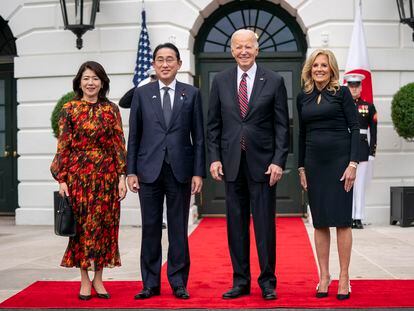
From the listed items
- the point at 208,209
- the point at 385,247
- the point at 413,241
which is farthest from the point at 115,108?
the point at 208,209

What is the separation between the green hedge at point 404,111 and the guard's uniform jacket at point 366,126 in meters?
0.50

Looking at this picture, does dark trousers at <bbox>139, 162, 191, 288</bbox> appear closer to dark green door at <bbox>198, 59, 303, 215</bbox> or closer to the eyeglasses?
the eyeglasses

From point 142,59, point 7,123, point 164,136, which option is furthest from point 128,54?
point 164,136

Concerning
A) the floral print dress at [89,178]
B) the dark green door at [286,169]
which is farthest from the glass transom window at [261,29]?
the floral print dress at [89,178]

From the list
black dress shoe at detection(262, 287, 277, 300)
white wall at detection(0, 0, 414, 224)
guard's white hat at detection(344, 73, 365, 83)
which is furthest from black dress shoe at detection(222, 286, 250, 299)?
white wall at detection(0, 0, 414, 224)

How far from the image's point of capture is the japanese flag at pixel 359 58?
9.99m

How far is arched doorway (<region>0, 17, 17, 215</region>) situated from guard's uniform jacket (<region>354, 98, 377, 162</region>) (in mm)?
5989

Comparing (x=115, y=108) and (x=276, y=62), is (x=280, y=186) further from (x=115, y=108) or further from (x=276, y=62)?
(x=115, y=108)

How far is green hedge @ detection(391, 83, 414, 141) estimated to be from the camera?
32.1 ft

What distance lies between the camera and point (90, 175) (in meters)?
5.26

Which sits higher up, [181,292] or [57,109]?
[57,109]

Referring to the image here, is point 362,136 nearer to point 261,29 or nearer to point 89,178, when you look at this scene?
point 261,29

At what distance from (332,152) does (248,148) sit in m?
0.63

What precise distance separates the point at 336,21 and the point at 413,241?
3647 millimetres
